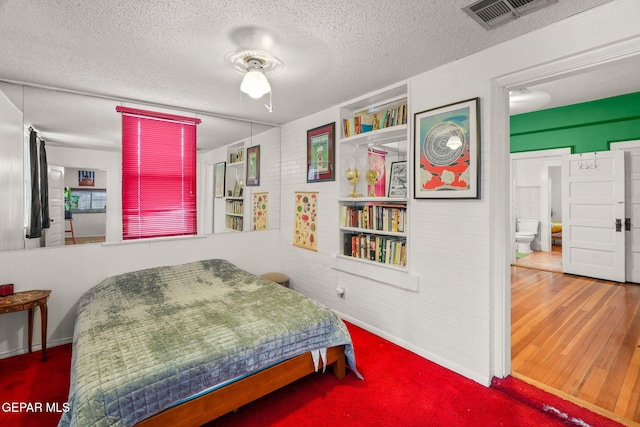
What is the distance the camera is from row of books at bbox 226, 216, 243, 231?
4019mm

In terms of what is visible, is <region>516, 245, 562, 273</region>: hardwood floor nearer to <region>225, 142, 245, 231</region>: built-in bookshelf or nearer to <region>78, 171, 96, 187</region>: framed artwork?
<region>225, 142, 245, 231</region>: built-in bookshelf

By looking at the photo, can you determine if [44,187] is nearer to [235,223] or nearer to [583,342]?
[235,223]

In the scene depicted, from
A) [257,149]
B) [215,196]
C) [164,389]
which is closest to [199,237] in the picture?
[215,196]

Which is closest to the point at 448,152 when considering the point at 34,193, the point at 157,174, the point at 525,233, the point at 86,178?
the point at 157,174

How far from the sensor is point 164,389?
5.25 feet

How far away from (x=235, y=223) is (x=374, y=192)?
1.91 metres

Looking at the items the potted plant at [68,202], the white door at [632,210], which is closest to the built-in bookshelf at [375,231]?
the potted plant at [68,202]

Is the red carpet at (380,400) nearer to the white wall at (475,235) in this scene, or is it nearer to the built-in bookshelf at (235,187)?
the white wall at (475,235)

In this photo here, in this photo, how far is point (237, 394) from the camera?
187 centimetres

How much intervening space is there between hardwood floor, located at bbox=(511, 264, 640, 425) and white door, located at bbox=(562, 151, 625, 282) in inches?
13.3

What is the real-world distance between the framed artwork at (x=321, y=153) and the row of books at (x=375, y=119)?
22cm

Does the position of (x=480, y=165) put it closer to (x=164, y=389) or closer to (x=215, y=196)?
(x=164, y=389)

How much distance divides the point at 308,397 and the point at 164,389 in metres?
1.00

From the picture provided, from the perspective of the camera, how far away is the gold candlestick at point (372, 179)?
130 inches
